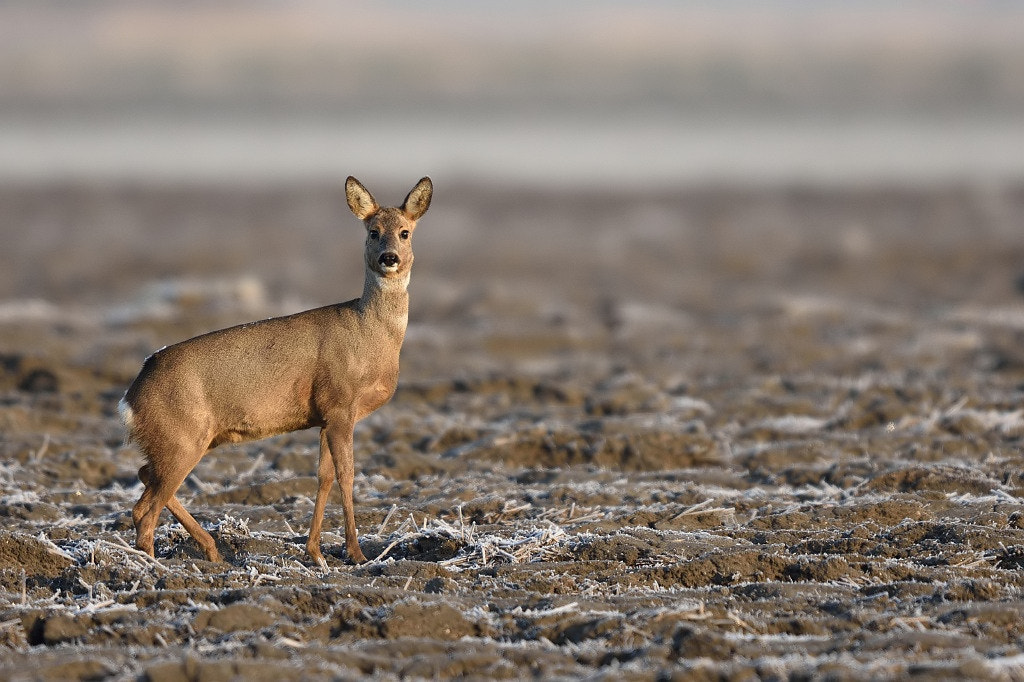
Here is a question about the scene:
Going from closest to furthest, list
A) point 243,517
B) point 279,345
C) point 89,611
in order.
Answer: point 89,611
point 279,345
point 243,517

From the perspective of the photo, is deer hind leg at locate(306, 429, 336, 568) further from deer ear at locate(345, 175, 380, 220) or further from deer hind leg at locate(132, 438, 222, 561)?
deer ear at locate(345, 175, 380, 220)

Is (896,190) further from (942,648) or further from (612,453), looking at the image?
(942,648)

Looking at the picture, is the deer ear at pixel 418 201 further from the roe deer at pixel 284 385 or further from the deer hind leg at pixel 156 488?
the deer hind leg at pixel 156 488

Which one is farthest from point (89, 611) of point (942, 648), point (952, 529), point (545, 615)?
point (952, 529)

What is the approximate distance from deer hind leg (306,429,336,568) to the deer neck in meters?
0.82

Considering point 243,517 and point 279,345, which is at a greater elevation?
point 279,345

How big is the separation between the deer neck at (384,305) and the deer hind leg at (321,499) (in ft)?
2.71

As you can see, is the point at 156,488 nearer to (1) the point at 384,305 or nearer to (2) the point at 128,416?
(2) the point at 128,416

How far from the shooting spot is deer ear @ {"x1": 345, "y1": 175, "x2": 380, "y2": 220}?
985 centimetres

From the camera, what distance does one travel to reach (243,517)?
34.7 feet

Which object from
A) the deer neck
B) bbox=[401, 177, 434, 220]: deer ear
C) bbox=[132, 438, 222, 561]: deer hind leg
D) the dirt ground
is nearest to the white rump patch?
bbox=[132, 438, 222, 561]: deer hind leg

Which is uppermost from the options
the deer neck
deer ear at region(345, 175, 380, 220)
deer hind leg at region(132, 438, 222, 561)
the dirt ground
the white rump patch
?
deer ear at region(345, 175, 380, 220)

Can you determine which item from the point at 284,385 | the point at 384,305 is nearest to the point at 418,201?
the point at 384,305

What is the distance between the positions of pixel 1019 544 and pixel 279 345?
5.01m
